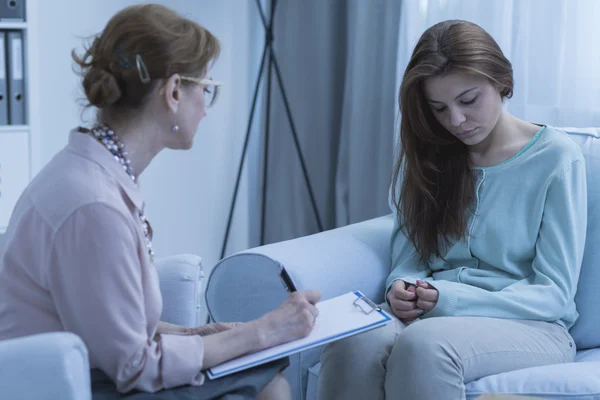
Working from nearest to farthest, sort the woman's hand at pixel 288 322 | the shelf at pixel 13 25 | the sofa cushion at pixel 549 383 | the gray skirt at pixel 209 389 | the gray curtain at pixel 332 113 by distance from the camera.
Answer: the gray skirt at pixel 209 389 < the woman's hand at pixel 288 322 < the sofa cushion at pixel 549 383 < the shelf at pixel 13 25 < the gray curtain at pixel 332 113

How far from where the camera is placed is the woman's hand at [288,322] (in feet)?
3.99

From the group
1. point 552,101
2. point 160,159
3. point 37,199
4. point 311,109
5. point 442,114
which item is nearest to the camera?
point 37,199

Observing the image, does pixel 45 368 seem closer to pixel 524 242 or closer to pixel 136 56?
pixel 136 56

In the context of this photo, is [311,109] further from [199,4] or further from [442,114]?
[442,114]

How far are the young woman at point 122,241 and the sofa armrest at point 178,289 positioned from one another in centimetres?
Answer: 34

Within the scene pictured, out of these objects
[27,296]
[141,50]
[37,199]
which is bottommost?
[27,296]

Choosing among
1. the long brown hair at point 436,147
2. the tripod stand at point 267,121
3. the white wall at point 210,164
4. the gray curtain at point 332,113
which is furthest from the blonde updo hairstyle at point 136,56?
the white wall at point 210,164

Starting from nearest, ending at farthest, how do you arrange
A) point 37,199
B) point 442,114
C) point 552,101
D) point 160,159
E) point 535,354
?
point 37,199 < point 535,354 < point 442,114 < point 552,101 < point 160,159

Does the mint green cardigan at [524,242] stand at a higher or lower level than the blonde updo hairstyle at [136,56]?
lower

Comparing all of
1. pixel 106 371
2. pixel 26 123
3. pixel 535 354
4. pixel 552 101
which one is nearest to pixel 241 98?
pixel 26 123

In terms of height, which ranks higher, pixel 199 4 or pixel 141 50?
pixel 199 4

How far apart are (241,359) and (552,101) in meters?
1.38

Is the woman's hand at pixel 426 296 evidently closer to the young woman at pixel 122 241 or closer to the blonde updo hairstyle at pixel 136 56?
the young woman at pixel 122 241

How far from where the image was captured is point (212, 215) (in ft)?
10.9
